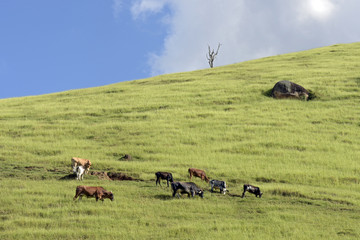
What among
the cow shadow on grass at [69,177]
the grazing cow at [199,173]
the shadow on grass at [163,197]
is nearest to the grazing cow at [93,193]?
the shadow on grass at [163,197]

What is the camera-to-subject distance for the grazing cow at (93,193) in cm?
1994

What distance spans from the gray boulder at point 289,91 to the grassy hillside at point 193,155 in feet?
4.39

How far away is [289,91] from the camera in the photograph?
47438 mm

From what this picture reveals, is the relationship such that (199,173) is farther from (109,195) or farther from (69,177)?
(69,177)

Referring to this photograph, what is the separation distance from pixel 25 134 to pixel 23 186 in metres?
16.2

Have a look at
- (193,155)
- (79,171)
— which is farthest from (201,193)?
(193,155)

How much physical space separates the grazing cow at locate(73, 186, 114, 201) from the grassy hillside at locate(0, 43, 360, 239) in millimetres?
416

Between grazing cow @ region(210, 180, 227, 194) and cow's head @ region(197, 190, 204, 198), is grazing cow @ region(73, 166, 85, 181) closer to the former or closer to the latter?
cow's head @ region(197, 190, 204, 198)

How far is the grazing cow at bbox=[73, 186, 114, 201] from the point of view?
19938 mm

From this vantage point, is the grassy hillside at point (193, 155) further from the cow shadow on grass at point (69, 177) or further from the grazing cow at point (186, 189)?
the cow shadow on grass at point (69, 177)

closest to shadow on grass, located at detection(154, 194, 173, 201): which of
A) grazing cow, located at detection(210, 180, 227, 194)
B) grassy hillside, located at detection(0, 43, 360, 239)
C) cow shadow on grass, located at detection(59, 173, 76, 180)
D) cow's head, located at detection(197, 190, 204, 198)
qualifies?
grassy hillside, located at detection(0, 43, 360, 239)

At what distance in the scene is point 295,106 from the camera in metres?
44.4

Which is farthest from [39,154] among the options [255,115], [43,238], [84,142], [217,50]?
[217,50]

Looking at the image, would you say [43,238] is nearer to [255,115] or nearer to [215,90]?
[255,115]
